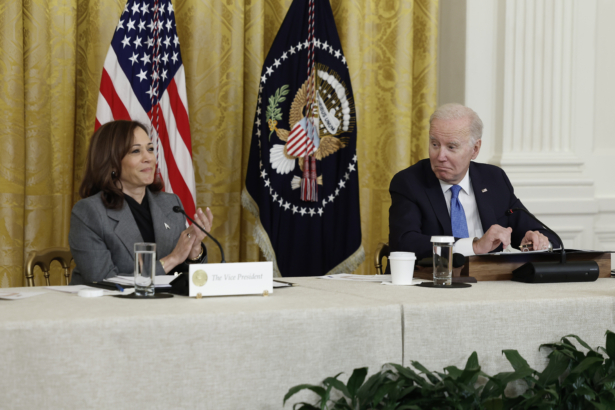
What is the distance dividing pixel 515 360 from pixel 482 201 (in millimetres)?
1215

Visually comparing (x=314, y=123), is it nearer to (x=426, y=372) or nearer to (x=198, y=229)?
(x=198, y=229)

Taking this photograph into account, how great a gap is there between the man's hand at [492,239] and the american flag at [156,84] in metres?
1.50

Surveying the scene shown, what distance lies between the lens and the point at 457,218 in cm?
249

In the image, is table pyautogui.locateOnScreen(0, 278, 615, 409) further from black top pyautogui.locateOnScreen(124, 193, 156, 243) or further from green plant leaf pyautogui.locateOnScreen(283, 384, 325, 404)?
black top pyautogui.locateOnScreen(124, 193, 156, 243)

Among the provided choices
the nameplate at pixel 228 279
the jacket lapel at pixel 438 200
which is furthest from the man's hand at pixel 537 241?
the nameplate at pixel 228 279

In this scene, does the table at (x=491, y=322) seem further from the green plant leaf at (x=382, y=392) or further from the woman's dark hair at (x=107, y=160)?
the woman's dark hair at (x=107, y=160)

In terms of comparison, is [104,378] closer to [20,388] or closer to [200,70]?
[20,388]

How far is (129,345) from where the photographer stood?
1.21 meters

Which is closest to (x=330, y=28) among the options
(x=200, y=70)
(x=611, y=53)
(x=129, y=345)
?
(x=200, y=70)

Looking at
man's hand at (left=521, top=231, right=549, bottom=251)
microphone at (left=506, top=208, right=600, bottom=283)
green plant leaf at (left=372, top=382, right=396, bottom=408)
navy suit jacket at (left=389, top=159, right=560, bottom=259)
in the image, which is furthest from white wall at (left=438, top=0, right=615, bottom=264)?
green plant leaf at (left=372, top=382, right=396, bottom=408)

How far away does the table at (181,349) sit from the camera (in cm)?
117

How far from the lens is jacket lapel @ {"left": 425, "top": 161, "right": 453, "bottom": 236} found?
2455 mm

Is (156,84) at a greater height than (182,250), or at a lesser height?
greater

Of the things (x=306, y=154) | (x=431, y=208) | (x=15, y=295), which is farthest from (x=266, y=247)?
(x=15, y=295)
